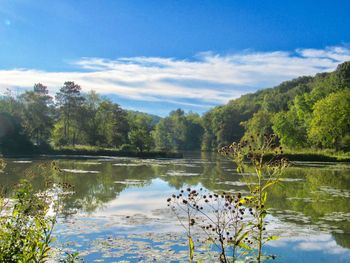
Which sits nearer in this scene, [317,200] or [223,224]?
[223,224]

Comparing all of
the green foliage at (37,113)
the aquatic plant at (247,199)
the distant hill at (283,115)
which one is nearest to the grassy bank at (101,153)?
the green foliage at (37,113)

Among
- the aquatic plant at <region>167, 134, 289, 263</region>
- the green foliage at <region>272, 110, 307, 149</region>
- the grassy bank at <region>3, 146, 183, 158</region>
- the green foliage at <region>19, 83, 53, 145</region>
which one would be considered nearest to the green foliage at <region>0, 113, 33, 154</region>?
the grassy bank at <region>3, 146, 183, 158</region>

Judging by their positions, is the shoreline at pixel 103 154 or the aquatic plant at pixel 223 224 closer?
the aquatic plant at pixel 223 224

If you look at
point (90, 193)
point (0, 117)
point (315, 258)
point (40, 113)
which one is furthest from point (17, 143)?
point (315, 258)

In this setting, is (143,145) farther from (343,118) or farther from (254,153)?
(254,153)

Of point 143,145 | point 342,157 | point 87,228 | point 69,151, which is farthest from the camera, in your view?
point 143,145

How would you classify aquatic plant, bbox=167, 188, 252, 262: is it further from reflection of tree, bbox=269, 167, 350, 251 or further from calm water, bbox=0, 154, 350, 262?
reflection of tree, bbox=269, 167, 350, 251

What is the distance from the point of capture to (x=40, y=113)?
65.8m

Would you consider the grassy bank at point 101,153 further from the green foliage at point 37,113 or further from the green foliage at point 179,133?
the green foliage at point 179,133

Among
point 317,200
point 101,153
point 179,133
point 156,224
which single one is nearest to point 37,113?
point 101,153

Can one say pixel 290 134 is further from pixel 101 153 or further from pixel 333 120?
pixel 101 153

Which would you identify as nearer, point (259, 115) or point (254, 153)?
point (254, 153)

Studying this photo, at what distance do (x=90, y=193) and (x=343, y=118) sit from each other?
148ft

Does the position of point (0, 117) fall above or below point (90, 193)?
above
